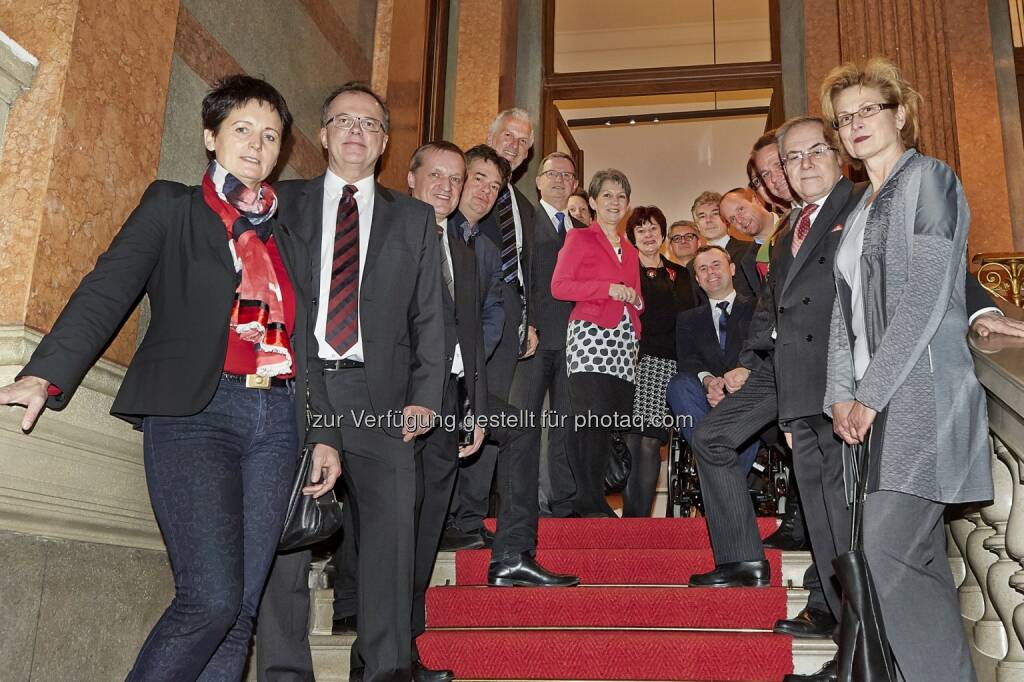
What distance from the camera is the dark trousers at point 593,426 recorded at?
4.42m

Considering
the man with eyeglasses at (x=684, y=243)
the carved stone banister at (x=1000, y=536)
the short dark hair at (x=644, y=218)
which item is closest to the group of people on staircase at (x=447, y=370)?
the carved stone banister at (x=1000, y=536)

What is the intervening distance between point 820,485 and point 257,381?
1813 mm

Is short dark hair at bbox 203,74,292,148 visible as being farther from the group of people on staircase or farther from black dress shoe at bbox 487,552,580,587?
black dress shoe at bbox 487,552,580,587

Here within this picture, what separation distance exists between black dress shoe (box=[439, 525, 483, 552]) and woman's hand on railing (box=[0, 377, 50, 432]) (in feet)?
7.54

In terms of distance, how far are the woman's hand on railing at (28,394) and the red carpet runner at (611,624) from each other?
169 centimetres

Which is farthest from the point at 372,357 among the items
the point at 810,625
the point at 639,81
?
the point at 639,81

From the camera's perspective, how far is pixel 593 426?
14.5 feet

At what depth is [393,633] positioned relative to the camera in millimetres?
2768

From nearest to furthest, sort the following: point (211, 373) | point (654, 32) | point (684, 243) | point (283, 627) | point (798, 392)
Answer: point (211, 373) < point (283, 627) < point (798, 392) < point (684, 243) < point (654, 32)

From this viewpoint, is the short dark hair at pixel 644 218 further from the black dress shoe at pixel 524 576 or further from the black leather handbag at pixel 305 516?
the black leather handbag at pixel 305 516

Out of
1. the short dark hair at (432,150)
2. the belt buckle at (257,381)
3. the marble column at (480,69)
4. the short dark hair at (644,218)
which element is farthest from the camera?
the marble column at (480,69)

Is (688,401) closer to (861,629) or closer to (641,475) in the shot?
(641,475)

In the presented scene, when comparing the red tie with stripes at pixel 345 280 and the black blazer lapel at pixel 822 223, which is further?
the black blazer lapel at pixel 822 223

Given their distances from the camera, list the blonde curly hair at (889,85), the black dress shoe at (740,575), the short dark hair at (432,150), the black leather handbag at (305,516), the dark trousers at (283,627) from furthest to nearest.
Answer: the short dark hair at (432,150), the black dress shoe at (740,575), the dark trousers at (283,627), the blonde curly hair at (889,85), the black leather handbag at (305,516)
